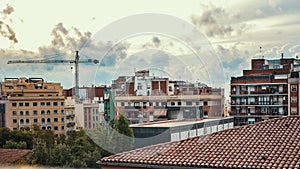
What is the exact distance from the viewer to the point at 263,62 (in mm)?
13125

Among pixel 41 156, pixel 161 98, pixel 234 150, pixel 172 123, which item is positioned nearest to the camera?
pixel 161 98

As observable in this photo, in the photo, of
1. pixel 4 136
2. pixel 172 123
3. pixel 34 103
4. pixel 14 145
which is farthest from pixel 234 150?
pixel 34 103

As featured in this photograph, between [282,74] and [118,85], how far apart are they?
35.0 feet

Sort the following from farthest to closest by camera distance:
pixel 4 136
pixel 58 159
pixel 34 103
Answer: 1. pixel 34 103
2. pixel 4 136
3. pixel 58 159

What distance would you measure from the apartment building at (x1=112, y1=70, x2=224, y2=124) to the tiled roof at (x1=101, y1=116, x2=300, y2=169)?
432mm

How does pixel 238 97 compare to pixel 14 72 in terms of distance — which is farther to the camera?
pixel 238 97

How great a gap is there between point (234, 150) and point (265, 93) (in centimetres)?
968

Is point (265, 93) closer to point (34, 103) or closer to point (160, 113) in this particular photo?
point (34, 103)

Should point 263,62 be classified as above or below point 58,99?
above

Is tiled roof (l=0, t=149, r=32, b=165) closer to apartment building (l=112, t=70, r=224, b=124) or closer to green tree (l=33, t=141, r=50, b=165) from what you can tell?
green tree (l=33, t=141, r=50, b=165)

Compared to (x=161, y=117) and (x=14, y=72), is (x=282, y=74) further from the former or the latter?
(x=161, y=117)

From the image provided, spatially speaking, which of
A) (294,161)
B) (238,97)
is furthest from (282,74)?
(294,161)

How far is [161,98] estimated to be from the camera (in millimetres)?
1752

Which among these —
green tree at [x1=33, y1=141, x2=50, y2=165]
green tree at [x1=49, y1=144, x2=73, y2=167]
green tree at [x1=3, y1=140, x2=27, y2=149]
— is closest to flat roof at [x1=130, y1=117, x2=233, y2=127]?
green tree at [x1=49, y1=144, x2=73, y2=167]
